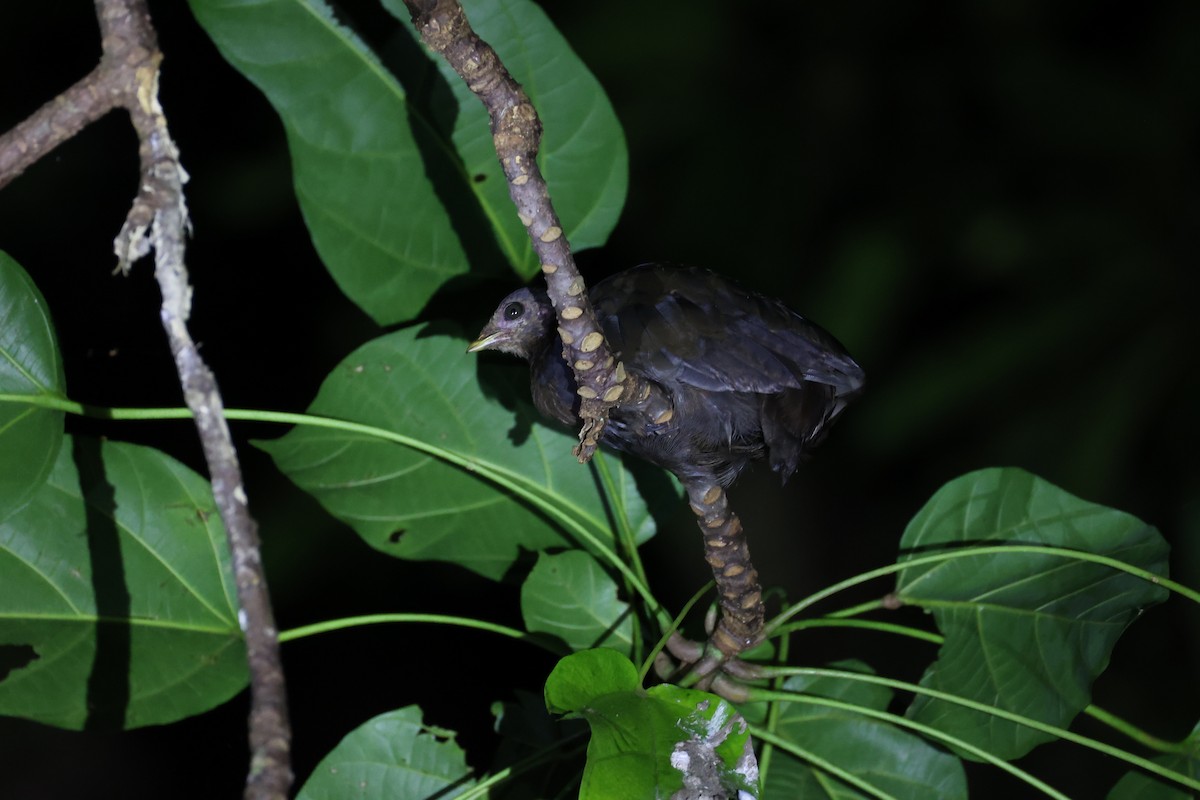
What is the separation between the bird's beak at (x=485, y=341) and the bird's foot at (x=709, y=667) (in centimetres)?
37

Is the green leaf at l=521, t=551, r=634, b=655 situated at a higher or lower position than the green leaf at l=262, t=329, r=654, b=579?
lower

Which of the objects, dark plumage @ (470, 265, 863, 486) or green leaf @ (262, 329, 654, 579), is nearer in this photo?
dark plumage @ (470, 265, 863, 486)

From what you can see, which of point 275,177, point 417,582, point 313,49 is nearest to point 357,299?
point 313,49

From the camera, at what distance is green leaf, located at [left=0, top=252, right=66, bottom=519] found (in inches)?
38.4

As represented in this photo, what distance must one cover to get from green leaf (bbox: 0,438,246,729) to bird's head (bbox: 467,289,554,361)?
1.13 ft

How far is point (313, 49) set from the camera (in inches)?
44.1

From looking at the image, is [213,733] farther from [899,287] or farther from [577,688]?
[899,287]

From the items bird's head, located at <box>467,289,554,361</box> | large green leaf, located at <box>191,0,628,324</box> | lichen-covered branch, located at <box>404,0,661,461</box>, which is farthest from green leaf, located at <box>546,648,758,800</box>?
large green leaf, located at <box>191,0,628,324</box>

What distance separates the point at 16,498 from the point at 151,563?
170mm

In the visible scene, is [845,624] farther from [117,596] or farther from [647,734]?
[117,596]

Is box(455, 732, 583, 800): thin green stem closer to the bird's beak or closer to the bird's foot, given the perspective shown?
the bird's foot

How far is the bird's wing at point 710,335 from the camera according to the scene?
968 mm

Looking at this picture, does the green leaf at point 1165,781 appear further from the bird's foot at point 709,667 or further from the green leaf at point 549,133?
the green leaf at point 549,133

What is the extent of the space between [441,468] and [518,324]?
0.19m
